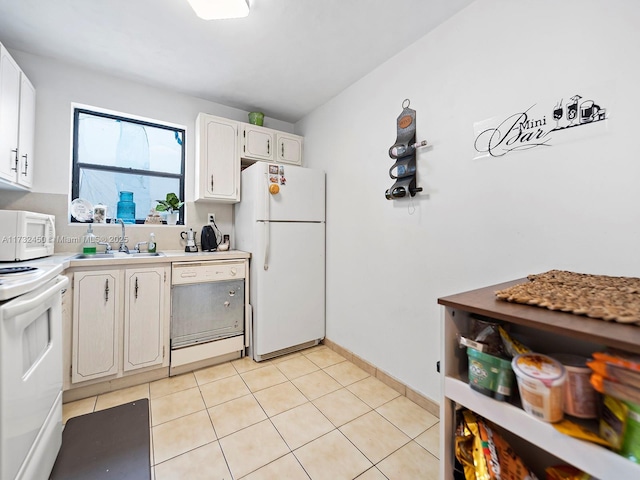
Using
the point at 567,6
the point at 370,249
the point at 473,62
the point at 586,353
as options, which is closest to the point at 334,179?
the point at 370,249

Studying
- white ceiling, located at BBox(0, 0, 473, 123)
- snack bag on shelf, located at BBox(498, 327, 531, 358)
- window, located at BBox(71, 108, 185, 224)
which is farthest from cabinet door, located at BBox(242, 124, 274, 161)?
snack bag on shelf, located at BBox(498, 327, 531, 358)

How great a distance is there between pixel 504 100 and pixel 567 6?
406mm

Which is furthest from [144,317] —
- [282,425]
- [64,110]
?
[64,110]

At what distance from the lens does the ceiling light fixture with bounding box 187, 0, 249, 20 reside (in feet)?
4.95

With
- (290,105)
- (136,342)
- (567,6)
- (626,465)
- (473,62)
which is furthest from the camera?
(290,105)

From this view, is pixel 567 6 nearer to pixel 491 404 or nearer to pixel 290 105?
pixel 491 404

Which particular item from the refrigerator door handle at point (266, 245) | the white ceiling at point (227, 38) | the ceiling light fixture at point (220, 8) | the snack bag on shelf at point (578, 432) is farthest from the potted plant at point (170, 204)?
the snack bag on shelf at point (578, 432)

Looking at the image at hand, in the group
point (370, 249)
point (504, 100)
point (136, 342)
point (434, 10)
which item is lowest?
point (136, 342)

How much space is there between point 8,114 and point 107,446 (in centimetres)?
206

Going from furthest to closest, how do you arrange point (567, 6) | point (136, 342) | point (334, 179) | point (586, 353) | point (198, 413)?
1. point (334, 179)
2. point (136, 342)
3. point (198, 413)
4. point (567, 6)
5. point (586, 353)

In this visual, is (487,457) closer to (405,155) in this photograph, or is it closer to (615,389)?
(615,389)

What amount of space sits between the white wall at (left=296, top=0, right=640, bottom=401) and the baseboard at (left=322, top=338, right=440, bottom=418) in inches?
2.1

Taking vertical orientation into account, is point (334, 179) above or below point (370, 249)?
above

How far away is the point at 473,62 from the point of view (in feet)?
5.15
